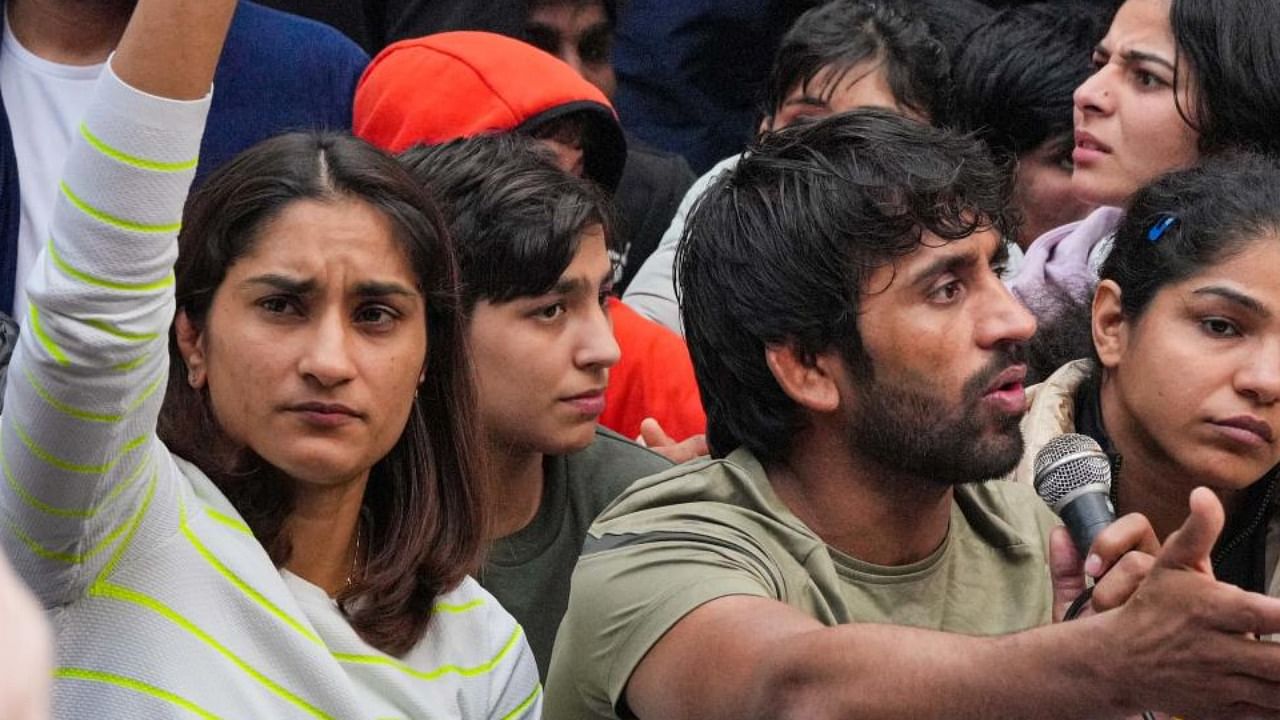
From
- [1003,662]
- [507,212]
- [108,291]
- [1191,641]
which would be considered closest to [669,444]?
[507,212]

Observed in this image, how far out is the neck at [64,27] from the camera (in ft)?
10.9

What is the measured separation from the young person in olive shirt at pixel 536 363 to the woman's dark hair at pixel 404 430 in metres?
0.57

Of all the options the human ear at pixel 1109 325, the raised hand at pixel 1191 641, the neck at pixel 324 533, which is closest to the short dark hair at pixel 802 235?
the human ear at pixel 1109 325

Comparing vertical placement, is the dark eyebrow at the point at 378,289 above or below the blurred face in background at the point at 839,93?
above

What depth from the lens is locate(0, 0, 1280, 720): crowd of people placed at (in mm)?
1990

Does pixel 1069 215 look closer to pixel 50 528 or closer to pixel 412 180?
pixel 412 180

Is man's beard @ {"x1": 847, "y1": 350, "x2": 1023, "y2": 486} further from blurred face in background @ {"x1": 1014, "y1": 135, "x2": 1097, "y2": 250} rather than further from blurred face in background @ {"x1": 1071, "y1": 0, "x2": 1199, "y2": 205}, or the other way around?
blurred face in background @ {"x1": 1014, "y1": 135, "x2": 1097, "y2": 250}

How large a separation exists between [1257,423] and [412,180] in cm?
138

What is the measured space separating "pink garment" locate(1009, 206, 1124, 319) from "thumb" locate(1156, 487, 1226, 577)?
6.13 ft

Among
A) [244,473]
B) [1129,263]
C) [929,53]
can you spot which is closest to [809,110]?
[929,53]

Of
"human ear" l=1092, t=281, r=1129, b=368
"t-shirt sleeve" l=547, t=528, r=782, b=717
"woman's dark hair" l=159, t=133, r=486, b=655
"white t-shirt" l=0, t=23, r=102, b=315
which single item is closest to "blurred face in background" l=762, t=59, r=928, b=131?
"human ear" l=1092, t=281, r=1129, b=368

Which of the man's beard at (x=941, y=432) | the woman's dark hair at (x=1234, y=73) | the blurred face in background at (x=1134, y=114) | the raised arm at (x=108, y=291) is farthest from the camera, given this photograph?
the blurred face in background at (x=1134, y=114)

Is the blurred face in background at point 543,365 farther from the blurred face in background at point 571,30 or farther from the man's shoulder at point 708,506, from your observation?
the blurred face in background at point 571,30

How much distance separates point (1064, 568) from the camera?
2502 mm
